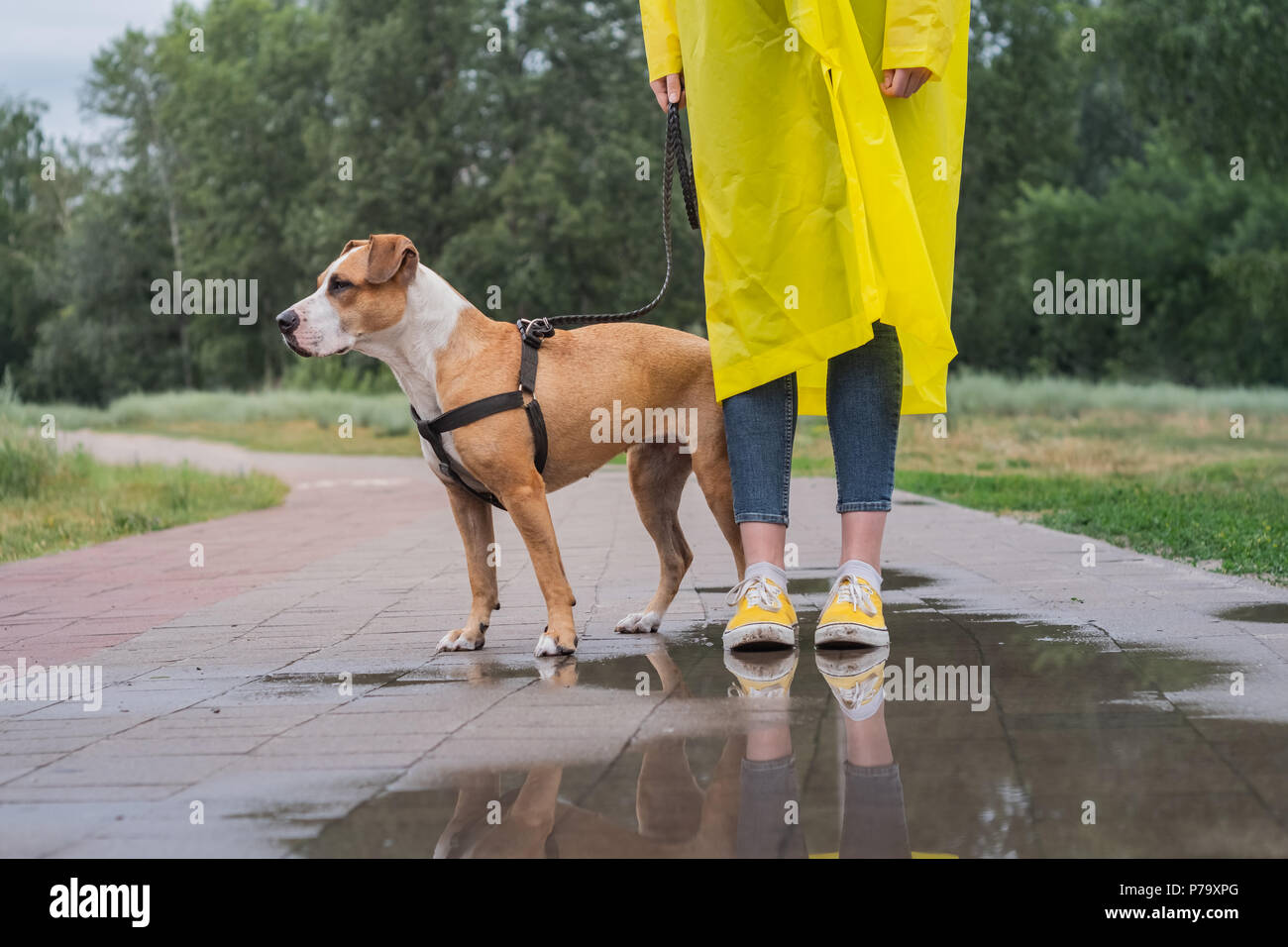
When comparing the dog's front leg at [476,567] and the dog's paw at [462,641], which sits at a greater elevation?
the dog's front leg at [476,567]

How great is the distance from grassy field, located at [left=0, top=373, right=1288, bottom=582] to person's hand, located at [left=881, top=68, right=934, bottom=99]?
241 centimetres

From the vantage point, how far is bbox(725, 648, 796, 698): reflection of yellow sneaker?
3387 millimetres

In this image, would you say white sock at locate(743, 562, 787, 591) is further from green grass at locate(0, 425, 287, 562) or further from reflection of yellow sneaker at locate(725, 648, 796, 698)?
green grass at locate(0, 425, 287, 562)

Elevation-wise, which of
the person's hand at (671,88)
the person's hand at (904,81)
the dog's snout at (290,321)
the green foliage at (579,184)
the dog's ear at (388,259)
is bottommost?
the dog's snout at (290,321)

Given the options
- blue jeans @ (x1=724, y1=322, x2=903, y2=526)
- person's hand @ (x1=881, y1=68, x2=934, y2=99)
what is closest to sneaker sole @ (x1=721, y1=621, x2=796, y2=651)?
blue jeans @ (x1=724, y1=322, x2=903, y2=526)

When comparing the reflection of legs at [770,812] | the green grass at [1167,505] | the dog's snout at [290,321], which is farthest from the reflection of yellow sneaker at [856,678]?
the green grass at [1167,505]

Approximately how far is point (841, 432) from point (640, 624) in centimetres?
98

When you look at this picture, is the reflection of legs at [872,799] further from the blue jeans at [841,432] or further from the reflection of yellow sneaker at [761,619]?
the blue jeans at [841,432]

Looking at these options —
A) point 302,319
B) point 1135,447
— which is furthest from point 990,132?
point 302,319

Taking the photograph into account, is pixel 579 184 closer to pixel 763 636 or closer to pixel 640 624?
pixel 640 624

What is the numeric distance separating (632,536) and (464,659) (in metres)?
4.05

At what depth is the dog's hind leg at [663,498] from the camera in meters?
4.83

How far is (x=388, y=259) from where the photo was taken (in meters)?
4.38

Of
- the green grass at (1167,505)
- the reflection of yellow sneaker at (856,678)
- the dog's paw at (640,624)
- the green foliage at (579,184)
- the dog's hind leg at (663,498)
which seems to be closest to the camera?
the reflection of yellow sneaker at (856,678)
